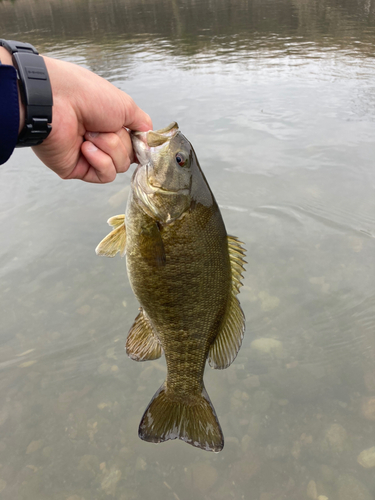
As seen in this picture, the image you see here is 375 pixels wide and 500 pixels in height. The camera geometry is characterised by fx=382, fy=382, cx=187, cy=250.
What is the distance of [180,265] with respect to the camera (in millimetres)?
1967

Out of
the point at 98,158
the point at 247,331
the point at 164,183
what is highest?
the point at 98,158

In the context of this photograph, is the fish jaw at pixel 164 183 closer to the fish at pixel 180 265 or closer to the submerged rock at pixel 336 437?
the fish at pixel 180 265

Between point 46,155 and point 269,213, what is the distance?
12.1ft

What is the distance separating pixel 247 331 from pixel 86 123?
2.58 m

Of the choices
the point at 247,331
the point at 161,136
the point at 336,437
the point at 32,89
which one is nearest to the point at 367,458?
the point at 336,437

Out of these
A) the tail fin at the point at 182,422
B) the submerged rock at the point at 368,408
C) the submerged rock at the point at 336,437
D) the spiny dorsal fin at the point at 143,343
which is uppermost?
the spiny dorsal fin at the point at 143,343

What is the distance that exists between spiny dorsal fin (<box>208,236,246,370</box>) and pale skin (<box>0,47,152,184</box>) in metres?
0.82

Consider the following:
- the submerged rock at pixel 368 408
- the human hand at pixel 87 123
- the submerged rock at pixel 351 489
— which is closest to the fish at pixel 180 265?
the human hand at pixel 87 123

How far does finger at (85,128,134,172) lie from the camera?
2.09 metres

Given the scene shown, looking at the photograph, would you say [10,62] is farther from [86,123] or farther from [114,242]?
[114,242]

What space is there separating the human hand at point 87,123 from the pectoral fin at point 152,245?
1.45 ft

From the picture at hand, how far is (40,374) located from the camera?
11.5 feet

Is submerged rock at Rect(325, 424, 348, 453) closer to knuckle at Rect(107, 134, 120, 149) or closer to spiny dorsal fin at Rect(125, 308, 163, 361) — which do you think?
spiny dorsal fin at Rect(125, 308, 163, 361)

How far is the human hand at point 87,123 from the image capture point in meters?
1.92
